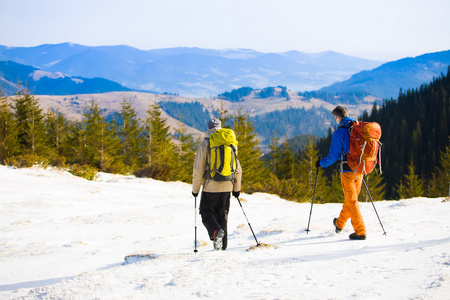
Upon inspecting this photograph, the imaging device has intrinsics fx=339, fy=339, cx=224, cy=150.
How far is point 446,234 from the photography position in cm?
488

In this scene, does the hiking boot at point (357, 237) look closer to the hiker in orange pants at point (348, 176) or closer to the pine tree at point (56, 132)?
the hiker in orange pants at point (348, 176)

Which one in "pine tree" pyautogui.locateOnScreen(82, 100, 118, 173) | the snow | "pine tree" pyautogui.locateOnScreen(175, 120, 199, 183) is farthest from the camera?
"pine tree" pyautogui.locateOnScreen(175, 120, 199, 183)

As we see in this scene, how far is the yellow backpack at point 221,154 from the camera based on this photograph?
4680mm

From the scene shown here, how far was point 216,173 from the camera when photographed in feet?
15.5

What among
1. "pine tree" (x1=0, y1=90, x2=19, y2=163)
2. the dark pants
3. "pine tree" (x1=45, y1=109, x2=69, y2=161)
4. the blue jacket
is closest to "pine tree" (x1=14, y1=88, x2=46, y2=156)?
"pine tree" (x1=0, y1=90, x2=19, y2=163)

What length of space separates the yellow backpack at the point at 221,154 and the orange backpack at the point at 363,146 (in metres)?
1.74

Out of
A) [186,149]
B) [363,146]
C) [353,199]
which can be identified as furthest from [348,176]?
[186,149]

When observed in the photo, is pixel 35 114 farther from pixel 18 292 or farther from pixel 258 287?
pixel 258 287

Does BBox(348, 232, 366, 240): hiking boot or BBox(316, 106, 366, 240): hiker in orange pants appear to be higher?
BBox(316, 106, 366, 240): hiker in orange pants

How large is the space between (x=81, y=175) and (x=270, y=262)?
12.9 meters

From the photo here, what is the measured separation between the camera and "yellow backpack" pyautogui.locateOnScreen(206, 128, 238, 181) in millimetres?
4680

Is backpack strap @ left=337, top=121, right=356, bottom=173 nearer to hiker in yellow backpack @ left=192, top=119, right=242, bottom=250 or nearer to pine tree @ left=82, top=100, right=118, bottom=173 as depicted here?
hiker in yellow backpack @ left=192, top=119, right=242, bottom=250

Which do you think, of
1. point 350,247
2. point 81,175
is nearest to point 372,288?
point 350,247

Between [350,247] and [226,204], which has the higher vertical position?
[226,204]
